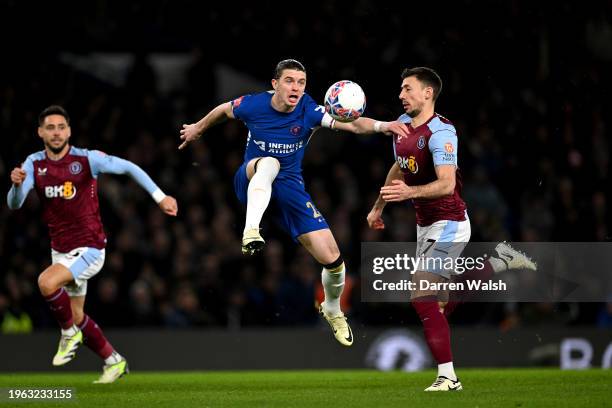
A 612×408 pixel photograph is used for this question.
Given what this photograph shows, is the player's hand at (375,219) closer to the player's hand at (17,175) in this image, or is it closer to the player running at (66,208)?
the player running at (66,208)

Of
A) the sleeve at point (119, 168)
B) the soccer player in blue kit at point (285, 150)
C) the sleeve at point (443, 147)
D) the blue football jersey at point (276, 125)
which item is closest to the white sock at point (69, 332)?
the sleeve at point (119, 168)

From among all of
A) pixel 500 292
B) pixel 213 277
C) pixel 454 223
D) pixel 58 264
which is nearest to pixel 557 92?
pixel 500 292

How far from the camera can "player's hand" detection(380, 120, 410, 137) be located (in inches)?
391

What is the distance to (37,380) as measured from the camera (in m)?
12.7

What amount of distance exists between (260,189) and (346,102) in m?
1.10

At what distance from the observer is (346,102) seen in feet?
34.0

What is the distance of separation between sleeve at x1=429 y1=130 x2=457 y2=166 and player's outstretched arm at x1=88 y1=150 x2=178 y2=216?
2.40 meters

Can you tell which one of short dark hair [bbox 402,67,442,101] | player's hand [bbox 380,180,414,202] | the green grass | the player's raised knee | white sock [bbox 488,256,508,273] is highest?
short dark hair [bbox 402,67,442,101]

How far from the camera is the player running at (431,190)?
9.64 meters

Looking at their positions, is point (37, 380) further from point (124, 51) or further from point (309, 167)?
point (124, 51)

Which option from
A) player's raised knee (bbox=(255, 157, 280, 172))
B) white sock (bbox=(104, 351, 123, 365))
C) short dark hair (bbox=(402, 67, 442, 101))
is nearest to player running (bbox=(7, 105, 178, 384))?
white sock (bbox=(104, 351, 123, 365))

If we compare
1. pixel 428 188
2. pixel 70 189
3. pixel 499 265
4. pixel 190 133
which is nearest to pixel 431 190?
pixel 428 188

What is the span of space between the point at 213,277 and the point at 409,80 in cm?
665

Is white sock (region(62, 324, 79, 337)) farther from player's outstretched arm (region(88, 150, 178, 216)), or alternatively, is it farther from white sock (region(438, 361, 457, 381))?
white sock (region(438, 361, 457, 381))
